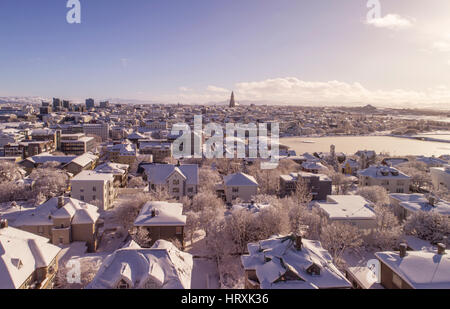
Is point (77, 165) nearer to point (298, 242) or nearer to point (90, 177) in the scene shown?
point (90, 177)

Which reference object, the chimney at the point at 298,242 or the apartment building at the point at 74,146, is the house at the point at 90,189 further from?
the apartment building at the point at 74,146

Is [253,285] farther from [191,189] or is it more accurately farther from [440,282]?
[191,189]

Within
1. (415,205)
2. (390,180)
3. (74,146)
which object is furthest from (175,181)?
(74,146)

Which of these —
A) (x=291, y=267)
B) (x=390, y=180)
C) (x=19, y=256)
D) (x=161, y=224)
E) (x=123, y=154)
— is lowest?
(x=161, y=224)

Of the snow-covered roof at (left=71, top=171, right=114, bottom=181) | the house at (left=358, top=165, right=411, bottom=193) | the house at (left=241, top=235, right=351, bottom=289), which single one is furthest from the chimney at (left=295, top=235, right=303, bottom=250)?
the house at (left=358, top=165, right=411, bottom=193)

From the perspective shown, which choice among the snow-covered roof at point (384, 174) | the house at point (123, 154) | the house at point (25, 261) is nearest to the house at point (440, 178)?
the snow-covered roof at point (384, 174)
